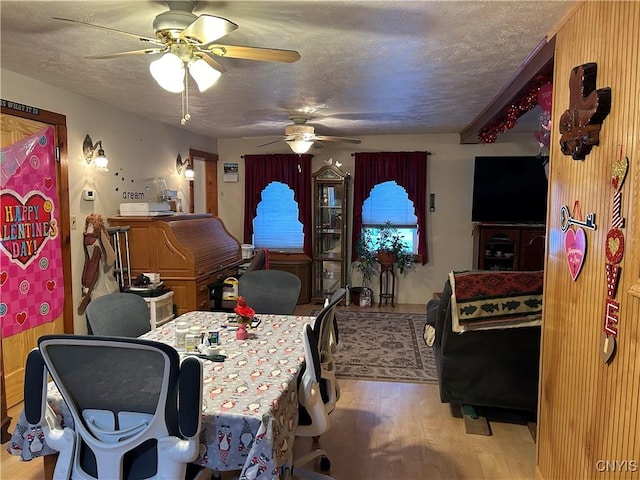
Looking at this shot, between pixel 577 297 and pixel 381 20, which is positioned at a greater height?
pixel 381 20

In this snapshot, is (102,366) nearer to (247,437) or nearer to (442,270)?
(247,437)

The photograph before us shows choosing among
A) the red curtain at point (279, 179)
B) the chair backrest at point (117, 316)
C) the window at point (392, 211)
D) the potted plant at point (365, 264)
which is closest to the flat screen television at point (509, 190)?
the window at point (392, 211)

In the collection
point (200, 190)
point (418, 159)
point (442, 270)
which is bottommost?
point (442, 270)

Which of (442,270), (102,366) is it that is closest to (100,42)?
(102,366)

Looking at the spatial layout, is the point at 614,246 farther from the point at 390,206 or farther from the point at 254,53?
the point at 390,206

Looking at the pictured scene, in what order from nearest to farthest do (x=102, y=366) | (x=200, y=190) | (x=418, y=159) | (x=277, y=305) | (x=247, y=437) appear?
(x=102, y=366) < (x=247, y=437) < (x=277, y=305) < (x=418, y=159) < (x=200, y=190)

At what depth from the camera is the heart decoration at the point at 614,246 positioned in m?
1.44

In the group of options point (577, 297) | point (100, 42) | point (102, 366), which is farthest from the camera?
point (100, 42)

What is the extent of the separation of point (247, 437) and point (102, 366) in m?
0.55

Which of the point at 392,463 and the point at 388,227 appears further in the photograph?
the point at 388,227

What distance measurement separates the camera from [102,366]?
145 centimetres

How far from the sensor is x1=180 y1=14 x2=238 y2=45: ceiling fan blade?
5.50ft

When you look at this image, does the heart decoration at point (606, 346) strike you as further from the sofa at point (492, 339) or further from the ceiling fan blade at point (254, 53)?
the ceiling fan blade at point (254, 53)

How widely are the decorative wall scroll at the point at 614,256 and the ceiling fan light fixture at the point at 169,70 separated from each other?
72.1 inches
